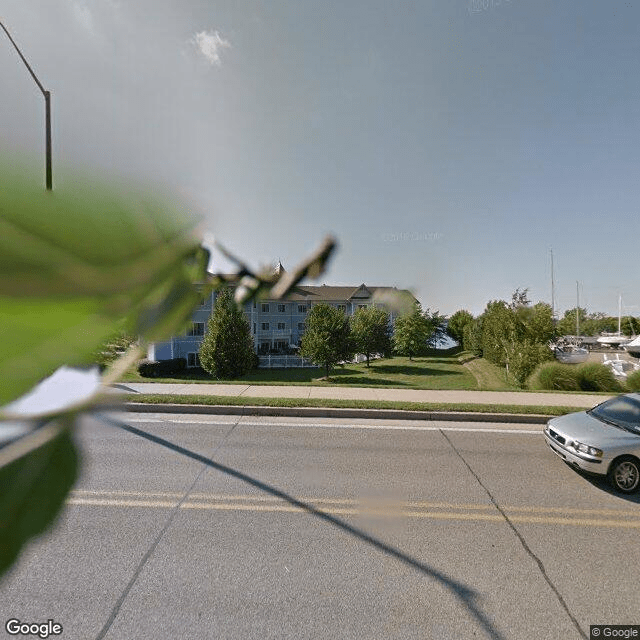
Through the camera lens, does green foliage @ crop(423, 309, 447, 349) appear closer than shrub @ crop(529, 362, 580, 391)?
Yes

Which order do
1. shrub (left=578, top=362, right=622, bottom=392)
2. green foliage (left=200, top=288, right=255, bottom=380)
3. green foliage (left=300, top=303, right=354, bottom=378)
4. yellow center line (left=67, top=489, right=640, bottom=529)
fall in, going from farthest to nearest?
green foliage (left=300, top=303, right=354, bottom=378) < green foliage (left=200, top=288, right=255, bottom=380) < shrub (left=578, top=362, right=622, bottom=392) < yellow center line (left=67, top=489, right=640, bottom=529)

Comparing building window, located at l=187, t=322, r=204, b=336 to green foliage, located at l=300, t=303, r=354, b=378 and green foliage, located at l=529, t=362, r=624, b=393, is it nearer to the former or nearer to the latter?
green foliage, located at l=529, t=362, r=624, b=393

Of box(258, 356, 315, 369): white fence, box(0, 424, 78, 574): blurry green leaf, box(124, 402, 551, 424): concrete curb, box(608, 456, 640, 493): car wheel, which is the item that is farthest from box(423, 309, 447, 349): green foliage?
box(258, 356, 315, 369): white fence

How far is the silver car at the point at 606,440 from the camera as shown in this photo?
5.55 m

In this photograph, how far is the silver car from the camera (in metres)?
5.55

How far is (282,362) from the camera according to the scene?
24031 mm

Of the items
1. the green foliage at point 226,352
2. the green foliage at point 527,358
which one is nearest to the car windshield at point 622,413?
the green foliage at point 527,358

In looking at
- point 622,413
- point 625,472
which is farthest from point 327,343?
point 625,472

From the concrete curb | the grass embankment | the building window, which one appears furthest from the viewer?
the grass embankment

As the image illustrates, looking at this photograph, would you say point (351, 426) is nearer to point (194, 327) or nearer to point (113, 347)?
point (194, 327)

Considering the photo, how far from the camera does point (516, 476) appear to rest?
5852mm

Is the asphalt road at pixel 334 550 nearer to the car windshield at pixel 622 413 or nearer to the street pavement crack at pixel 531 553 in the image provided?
the street pavement crack at pixel 531 553

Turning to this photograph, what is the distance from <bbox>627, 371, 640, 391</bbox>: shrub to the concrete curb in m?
7.24

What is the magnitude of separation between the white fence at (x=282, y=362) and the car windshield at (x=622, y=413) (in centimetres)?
1701
